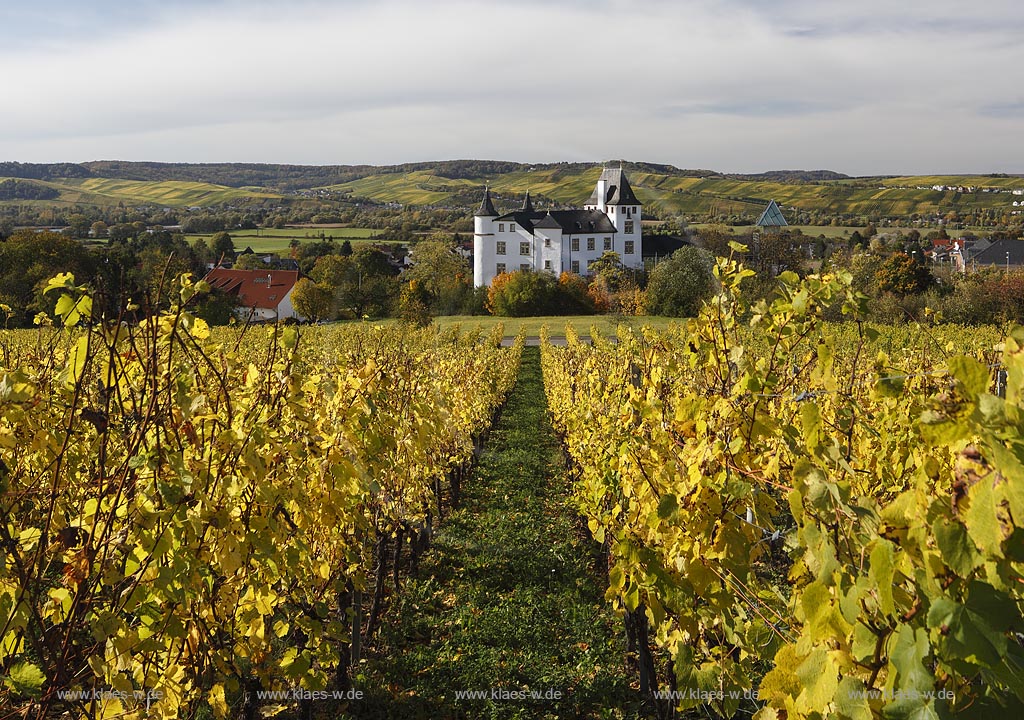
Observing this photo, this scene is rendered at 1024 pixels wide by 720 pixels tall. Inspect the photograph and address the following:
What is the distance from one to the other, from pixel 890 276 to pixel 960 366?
37882 mm

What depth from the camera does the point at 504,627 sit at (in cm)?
546

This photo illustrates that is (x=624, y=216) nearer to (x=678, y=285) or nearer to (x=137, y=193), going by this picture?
(x=678, y=285)

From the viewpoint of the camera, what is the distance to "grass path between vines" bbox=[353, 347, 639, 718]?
177 inches

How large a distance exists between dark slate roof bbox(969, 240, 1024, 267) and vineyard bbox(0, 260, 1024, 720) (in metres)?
62.5

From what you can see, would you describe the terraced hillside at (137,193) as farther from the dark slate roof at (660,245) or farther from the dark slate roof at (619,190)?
the dark slate roof at (660,245)

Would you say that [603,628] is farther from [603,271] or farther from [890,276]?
[603,271]

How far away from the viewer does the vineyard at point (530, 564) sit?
136cm

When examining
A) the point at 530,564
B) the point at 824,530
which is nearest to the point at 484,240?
the point at 530,564

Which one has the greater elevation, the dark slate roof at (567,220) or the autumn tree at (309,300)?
the dark slate roof at (567,220)

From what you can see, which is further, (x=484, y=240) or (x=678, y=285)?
(x=484, y=240)

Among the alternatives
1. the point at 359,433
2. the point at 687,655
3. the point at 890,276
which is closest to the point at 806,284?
the point at 687,655

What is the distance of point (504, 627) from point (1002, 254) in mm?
65916

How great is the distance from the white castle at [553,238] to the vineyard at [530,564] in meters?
46.3

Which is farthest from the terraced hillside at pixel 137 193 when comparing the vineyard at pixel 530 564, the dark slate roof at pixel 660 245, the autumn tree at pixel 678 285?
the vineyard at pixel 530 564
